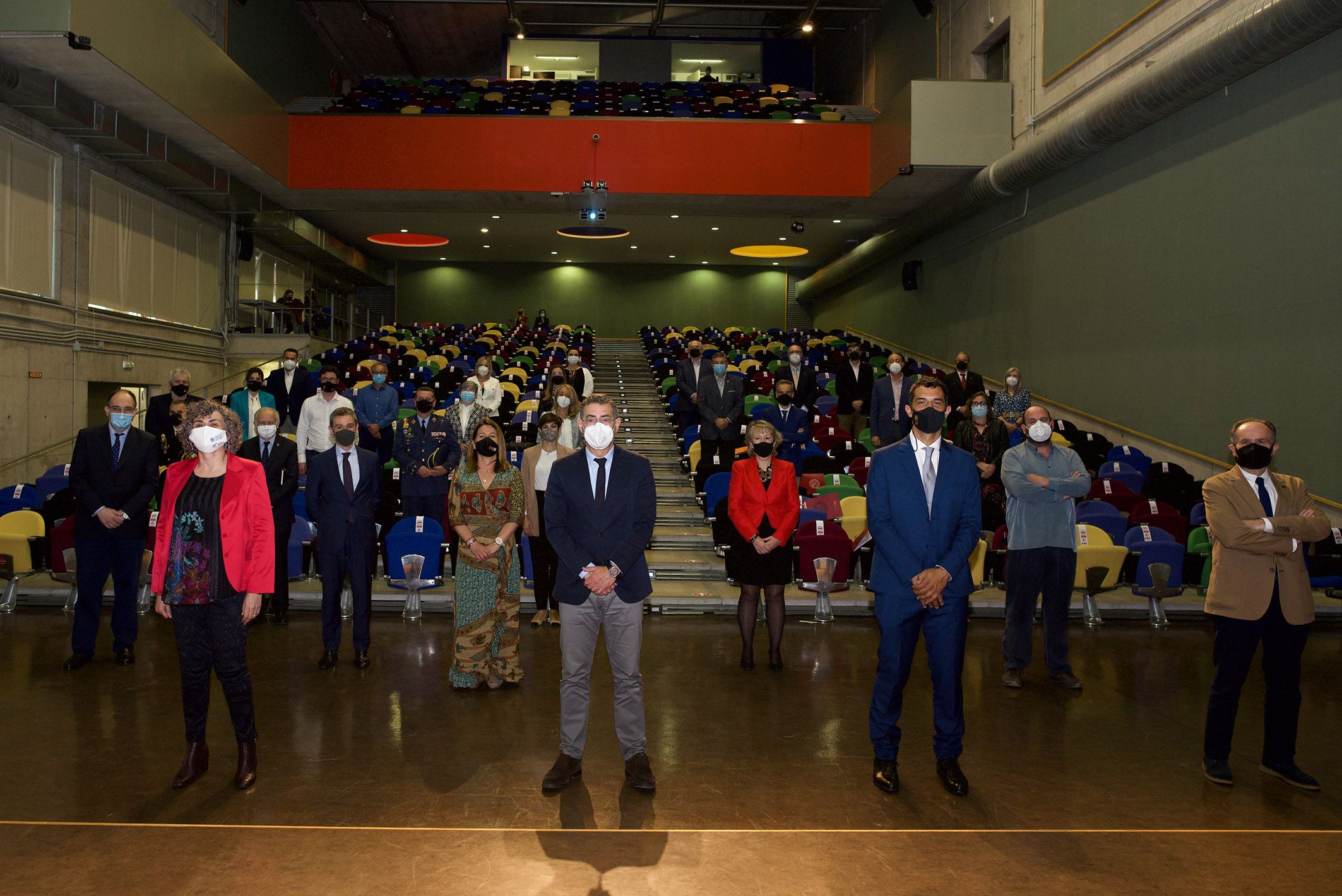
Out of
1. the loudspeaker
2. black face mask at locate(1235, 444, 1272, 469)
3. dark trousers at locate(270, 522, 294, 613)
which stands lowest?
dark trousers at locate(270, 522, 294, 613)

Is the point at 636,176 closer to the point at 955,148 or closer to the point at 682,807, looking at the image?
the point at 955,148

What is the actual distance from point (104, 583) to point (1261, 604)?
21.3 ft

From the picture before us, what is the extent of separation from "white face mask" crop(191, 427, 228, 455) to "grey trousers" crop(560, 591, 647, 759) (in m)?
1.63

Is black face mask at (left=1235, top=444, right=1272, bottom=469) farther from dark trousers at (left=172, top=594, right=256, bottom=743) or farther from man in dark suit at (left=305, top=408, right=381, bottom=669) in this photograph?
man in dark suit at (left=305, top=408, right=381, bottom=669)

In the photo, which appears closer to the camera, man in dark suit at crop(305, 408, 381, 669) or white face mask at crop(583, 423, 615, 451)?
white face mask at crop(583, 423, 615, 451)

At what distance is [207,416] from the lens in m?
4.19

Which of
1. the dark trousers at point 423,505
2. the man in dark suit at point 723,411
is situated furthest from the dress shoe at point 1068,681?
the dark trousers at point 423,505

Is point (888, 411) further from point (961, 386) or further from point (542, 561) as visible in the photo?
point (542, 561)

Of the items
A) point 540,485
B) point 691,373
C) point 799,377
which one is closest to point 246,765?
point 540,485

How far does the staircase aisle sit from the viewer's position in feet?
29.8

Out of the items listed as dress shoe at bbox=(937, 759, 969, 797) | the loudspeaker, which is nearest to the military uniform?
dress shoe at bbox=(937, 759, 969, 797)

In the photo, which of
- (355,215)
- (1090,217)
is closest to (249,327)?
(355,215)

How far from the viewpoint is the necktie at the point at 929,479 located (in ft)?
14.1

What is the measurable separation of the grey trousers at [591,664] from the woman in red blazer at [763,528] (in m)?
2.13
